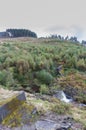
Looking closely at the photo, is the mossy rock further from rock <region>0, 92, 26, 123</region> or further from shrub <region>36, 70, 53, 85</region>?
shrub <region>36, 70, 53, 85</region>

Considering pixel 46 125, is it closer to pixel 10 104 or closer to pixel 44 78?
pixel 10 104

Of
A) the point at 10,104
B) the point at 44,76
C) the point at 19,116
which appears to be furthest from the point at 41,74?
the point at 10,104

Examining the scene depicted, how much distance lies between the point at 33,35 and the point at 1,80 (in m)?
46.0

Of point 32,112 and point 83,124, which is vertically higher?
point 32,112

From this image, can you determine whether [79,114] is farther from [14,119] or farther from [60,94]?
[60,94]

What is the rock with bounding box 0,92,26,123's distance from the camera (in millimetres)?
3627

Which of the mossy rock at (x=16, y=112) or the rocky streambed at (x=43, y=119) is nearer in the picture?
the mossy rock at (x=16, y=112)

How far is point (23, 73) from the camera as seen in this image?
13.9 meters

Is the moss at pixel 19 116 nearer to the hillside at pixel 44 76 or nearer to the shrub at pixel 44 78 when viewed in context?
the hillside at pixel 44 76

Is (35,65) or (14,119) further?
(35,65)

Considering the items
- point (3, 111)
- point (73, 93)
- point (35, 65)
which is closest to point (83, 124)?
point (3, 111)

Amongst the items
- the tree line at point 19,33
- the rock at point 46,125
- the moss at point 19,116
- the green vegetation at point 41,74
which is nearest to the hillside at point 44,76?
the green vegetation at point 41,74

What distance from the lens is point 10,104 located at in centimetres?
386

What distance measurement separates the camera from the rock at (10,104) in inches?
143
